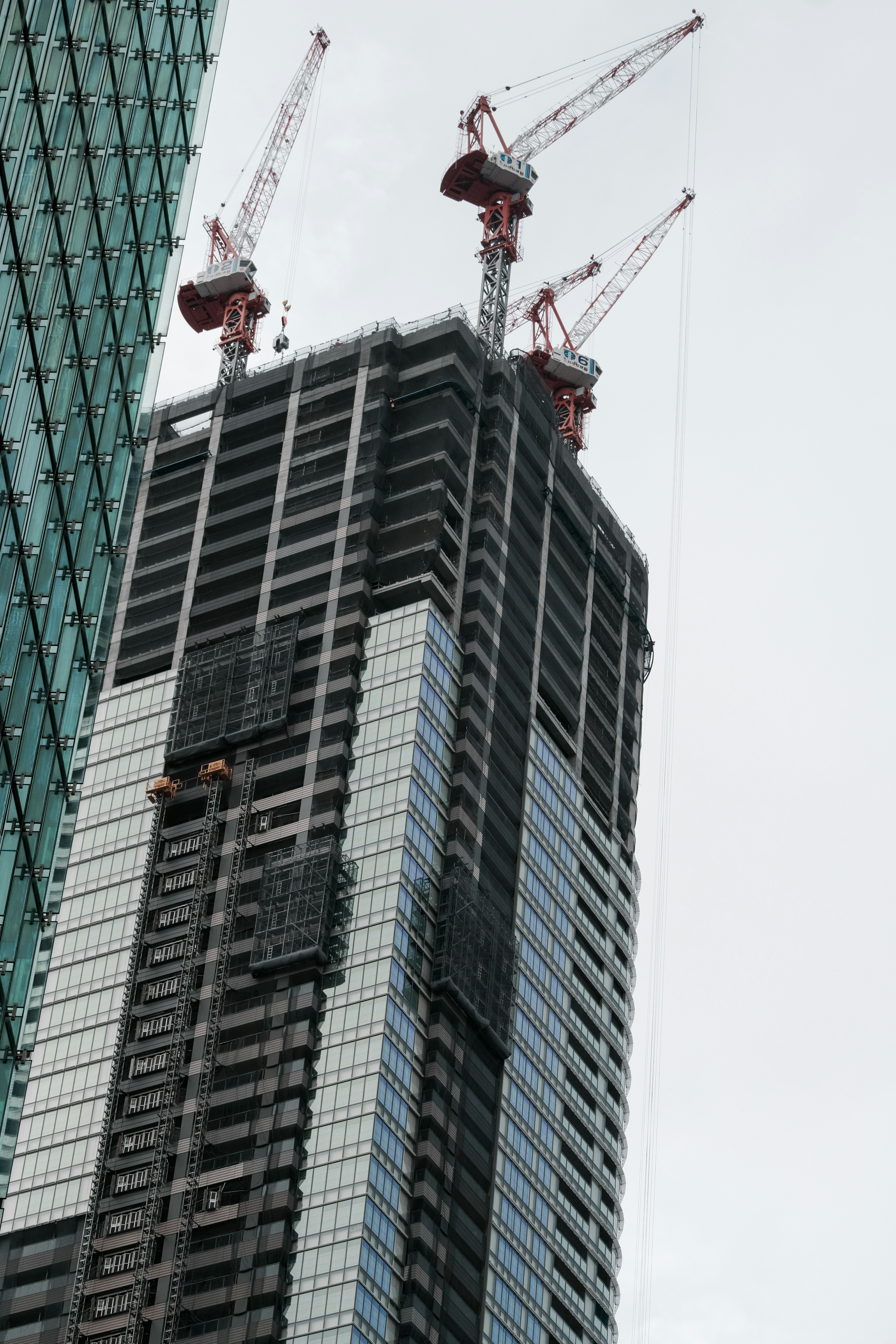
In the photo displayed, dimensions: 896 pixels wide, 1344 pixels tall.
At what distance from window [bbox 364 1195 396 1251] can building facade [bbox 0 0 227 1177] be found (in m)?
95.4

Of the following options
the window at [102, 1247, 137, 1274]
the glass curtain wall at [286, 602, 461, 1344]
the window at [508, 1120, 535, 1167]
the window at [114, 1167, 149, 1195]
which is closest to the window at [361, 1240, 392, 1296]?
the glass curtain wall at [286, 602, 461, 1344]

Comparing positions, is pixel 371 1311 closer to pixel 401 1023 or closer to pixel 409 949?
pixel 401 1023

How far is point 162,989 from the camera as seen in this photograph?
196m

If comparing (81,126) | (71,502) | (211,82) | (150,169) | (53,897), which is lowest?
(53,897)

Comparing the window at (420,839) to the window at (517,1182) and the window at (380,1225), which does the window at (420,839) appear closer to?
the window at (517,1182)

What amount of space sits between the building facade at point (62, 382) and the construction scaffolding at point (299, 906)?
335ft

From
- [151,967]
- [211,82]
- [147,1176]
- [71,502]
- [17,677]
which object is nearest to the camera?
[17,677]

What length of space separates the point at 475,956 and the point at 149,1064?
83.7 ft

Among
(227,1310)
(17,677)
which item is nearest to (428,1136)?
(227,1310)

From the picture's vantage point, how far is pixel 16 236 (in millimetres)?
72812

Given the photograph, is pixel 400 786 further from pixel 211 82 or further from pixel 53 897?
pixel 53 897

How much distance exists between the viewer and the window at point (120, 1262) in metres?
182

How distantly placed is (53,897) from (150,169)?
26757 mm

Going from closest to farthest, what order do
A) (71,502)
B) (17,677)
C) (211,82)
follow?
(17,677) < (71,502) < (211,82)
